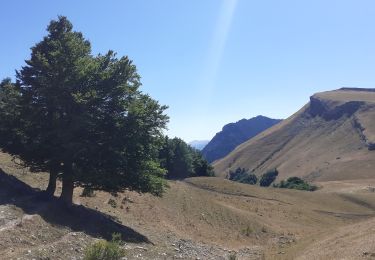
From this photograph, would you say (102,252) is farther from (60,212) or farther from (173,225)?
(173,225)

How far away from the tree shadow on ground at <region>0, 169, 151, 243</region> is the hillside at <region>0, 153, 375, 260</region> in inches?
2.7

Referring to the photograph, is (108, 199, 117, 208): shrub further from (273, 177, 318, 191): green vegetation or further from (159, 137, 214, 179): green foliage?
(273, 177, 318, 191): green vegetation

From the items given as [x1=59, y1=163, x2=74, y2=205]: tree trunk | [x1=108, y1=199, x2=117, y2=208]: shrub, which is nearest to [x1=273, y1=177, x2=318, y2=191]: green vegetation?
[x1=108, y1=199, x2=117, y2=208]: shrub

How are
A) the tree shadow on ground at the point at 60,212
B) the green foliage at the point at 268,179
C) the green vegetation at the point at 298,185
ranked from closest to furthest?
the tree shadow on ground at the point at 60,212 → the green vegetation at the point at 298,185 → the green foliage at the point at 268,179

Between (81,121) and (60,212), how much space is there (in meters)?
6.25

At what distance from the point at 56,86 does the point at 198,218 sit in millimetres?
21825

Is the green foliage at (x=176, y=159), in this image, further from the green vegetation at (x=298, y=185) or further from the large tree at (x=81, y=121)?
the large tree at (x=81, y=121)

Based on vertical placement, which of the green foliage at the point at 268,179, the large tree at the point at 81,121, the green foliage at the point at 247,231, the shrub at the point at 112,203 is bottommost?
the green foliage at the point at 247,231

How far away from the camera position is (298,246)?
122ft

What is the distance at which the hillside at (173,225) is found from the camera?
25.3 metres

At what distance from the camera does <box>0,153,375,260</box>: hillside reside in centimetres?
2532

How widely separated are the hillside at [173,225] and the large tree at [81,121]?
9.67ft

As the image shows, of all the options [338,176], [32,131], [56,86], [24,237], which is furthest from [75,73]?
[338,176]

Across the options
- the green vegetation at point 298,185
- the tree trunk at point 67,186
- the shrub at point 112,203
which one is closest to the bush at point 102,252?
the tree trunk at point 67,186
